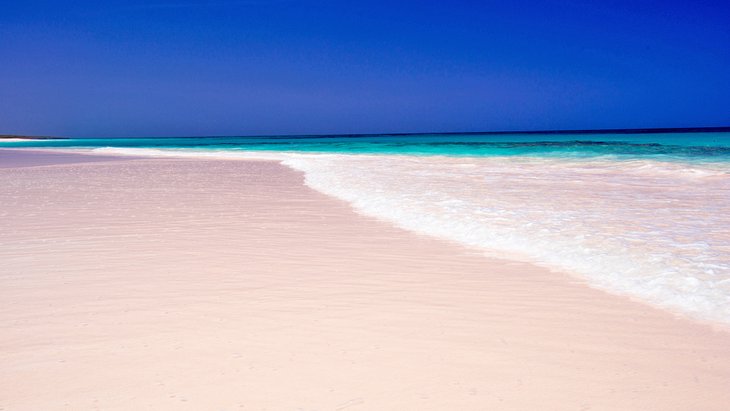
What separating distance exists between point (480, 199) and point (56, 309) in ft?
20.4

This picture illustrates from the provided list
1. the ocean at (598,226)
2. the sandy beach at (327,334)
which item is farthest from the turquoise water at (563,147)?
the sandy beach at (327,334)

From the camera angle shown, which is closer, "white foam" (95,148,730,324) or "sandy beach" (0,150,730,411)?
"sandy beach" (0,150,730,411)

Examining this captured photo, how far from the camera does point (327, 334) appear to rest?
Result: 299cm

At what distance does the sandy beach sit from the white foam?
0.36 meters

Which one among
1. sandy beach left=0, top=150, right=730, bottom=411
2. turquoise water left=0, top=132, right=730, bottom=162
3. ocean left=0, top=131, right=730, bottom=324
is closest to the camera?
sandy beach left=0, top=150, right=730, bottom=411

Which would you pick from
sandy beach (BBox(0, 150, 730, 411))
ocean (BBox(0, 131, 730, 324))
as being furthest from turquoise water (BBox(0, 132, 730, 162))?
sandy beach (BBox(0, 150, 730, 411))

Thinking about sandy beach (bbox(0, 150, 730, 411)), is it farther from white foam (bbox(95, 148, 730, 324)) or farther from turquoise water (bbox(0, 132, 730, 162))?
turquoise water (bbox(0, 132, 730, 162))

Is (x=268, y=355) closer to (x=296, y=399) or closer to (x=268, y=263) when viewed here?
(x=296, y=399)

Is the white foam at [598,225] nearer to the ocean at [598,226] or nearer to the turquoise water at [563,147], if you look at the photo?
the ocean at [598,226]

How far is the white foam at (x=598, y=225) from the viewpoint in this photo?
391 centimetres

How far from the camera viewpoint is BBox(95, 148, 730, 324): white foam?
391cm

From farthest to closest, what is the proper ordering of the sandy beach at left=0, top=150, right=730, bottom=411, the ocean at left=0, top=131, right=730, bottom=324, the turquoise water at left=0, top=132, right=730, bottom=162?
1. the turquoise water at left=0, top=132, right=730, bottom=162
2. the ocean at left=0, top=131, right=730, bottom=324
3. the sandy beach at left=0, top=150, right=730, bottom=411

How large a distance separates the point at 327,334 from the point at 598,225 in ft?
13.4

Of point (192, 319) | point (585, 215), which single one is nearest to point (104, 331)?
point (192, 319)
